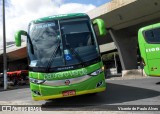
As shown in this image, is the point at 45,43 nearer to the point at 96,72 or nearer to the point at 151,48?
the point at 96,72

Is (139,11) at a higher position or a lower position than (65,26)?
higher

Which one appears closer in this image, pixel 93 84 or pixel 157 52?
pixel 93 84

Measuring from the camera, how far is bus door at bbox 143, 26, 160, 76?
579 inches

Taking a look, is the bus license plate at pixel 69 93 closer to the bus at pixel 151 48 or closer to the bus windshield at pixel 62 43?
the bus windshield at pixel 62 43

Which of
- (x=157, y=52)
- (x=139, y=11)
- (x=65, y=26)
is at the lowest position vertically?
(x=157, y=52)

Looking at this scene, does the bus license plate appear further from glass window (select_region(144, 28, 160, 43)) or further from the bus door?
glass window (select_region(144, 28, 160, 43))

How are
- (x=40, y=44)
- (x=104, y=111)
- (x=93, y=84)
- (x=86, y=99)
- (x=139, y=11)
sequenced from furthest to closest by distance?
(x=139, y=11), (x=86, y=99), (x=40, y=44), (x=93, y=84), (x=104, y=111)

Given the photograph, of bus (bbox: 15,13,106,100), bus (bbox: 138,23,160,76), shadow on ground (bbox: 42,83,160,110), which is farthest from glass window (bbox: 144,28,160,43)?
bus (bbox: 15,13,106,100)

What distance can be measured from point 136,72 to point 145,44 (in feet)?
44.7

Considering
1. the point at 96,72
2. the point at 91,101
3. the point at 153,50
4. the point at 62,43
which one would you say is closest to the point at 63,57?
the point at 62,43

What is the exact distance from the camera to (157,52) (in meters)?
14.7

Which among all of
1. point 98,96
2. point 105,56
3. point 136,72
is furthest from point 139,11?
point 105,56

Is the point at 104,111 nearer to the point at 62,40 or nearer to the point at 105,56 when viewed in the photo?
the point at 62,40

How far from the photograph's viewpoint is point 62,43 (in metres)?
10.9
